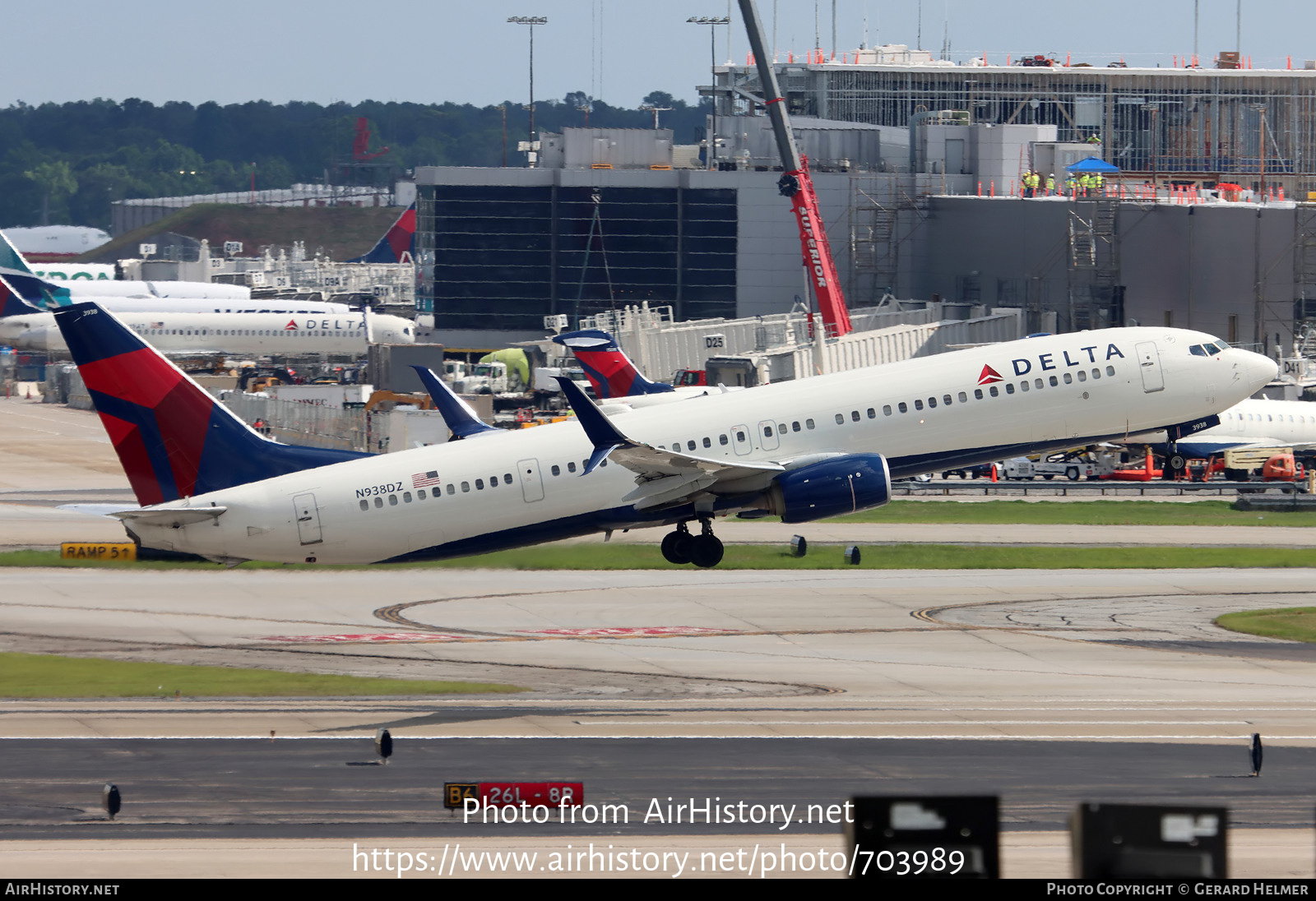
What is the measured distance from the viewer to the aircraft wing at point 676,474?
46.1 meters

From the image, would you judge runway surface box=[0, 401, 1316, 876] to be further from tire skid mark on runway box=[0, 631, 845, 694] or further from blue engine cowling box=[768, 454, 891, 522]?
blue engine cowling box=[768, 454, 891, 522]

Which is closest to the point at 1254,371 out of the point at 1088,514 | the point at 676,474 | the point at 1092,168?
the point at 676,474

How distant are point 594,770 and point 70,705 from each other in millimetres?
15773

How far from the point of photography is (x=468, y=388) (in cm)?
13750

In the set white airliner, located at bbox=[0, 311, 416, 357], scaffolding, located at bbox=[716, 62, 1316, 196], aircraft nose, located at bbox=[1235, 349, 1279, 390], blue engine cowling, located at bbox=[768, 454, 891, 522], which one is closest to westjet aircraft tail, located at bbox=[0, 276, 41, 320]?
white airliner, located at bbox=[0, 311, 416, 357]

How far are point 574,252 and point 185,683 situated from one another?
392 ft

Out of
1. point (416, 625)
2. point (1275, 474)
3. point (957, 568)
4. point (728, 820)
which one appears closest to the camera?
point (728, 820)

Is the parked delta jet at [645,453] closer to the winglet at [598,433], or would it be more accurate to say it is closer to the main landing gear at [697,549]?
the main landing gear at [697,549]

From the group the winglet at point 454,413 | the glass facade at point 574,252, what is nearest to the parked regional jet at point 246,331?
the glass facade at point 574,252

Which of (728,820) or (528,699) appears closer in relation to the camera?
(728,820)

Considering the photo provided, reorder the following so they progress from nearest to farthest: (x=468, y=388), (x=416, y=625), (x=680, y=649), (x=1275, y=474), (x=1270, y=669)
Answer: (x=1270, y=669)
(x=680, y=649)
(x=416, y=625)
(x=1275, y=474)
(x=468, y=388)

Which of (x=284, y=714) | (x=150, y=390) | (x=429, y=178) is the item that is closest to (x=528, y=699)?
(x=284, y=714)

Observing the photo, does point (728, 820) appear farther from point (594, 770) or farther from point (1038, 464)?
point (1038, 464)

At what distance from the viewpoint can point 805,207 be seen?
142 metres
